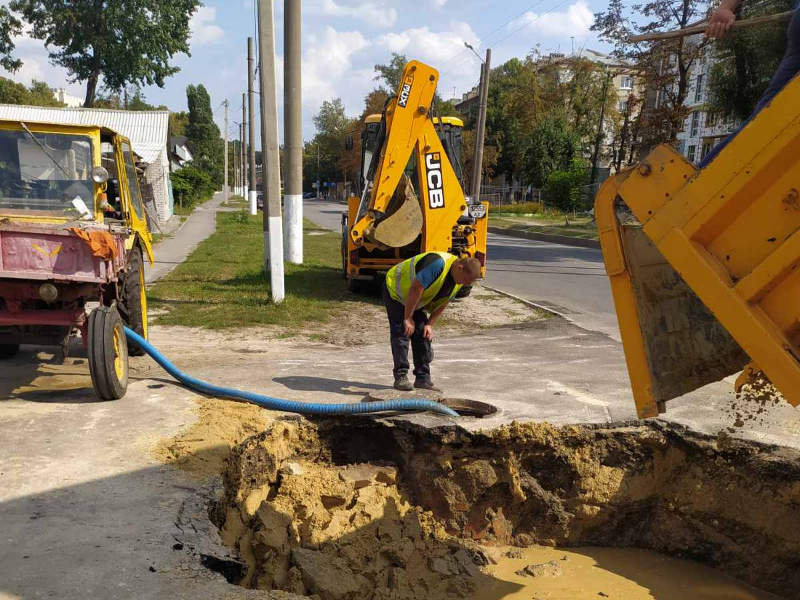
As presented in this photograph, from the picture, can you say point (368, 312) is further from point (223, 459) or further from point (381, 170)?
point (223, 459)

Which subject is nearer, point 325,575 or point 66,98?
point 325,575

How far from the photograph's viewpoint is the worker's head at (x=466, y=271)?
5.40 meters

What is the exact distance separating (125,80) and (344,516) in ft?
138

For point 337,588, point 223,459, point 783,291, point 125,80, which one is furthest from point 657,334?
point 125,80

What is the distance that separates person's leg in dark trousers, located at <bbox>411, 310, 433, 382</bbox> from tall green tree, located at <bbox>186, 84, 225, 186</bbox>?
70608mm

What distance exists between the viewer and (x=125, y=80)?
40281mm

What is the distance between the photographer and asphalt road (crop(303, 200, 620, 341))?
423 inches

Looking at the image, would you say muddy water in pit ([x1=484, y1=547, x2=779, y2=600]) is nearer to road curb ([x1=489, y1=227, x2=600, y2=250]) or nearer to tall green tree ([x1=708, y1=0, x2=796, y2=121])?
tall green tree ([x1=708, y1=0, x2=796, y2=121])

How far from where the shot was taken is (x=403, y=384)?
19.7 feet

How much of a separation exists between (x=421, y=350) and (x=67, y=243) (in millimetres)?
3105

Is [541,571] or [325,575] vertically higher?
[325,575]

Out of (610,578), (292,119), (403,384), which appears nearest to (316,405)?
(403,384)

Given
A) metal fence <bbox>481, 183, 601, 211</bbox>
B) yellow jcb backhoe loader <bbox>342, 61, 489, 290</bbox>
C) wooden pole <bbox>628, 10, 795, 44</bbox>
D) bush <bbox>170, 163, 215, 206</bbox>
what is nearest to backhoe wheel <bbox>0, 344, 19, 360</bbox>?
yellow jcb backhoe loader <bbox>342, 61, 489, 290</bbox>

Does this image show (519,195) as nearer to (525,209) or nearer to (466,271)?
(525,209)
